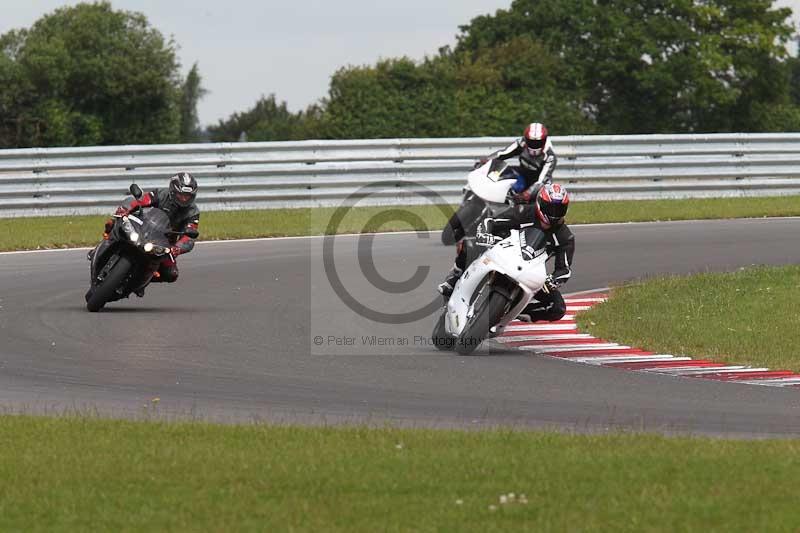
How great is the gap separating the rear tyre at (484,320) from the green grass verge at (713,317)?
1.37 metres

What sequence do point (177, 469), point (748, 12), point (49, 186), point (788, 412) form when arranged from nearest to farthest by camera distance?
1. point (177, 469)
2. point (788, 412)
3. point (49, 186)
4. point (748, 12)

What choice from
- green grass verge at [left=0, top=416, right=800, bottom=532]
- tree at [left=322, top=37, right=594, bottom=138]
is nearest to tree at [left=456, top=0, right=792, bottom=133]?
tree at [left=322, top=37, right=594, bottom=138]

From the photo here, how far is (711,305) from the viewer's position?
1407cm

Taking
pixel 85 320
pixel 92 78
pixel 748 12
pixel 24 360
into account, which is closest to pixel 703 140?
pixel 85 320

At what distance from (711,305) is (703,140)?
11.9 m

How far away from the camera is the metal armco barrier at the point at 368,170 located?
23125mm

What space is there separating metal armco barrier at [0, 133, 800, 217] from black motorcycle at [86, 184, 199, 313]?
30.5ft

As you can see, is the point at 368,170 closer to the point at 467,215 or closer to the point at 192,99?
the point at 467,215

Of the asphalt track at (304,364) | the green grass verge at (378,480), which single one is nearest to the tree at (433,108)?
the asphalt track at (304,364)

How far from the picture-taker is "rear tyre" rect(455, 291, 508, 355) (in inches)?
448

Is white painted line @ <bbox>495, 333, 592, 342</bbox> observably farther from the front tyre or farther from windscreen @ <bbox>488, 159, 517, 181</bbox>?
the front tyre

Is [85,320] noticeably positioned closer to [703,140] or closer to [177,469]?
[177,469]

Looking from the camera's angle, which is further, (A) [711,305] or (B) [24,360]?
(A) [711,305]

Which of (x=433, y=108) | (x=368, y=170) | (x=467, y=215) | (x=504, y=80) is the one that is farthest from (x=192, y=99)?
(x=467, y=215)
